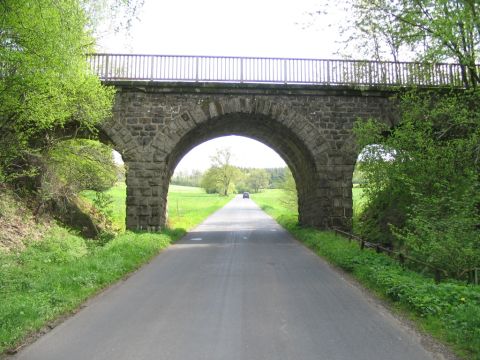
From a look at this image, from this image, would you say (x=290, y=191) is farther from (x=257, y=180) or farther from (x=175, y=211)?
(x=257, y=180)

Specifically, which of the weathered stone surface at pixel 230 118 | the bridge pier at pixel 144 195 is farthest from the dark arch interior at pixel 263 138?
the bridge pier at pixel 144 195

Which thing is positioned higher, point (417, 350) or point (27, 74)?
point (27, 74)

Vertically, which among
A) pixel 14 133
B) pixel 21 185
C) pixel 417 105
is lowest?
pixel 21 185

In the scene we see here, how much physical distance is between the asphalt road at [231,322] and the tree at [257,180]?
408 feet

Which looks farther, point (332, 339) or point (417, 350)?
point (332, 339)

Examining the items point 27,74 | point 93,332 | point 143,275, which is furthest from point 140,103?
point 93,332

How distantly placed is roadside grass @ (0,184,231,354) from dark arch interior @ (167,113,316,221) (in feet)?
16.6

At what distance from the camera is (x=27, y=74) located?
9.36 m

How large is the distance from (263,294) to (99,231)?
13.5 m

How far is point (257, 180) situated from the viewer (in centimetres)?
13488

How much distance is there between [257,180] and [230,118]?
118203mm

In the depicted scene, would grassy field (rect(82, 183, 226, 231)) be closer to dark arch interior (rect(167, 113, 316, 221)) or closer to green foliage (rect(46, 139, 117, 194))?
green foliage (rect(46, 139, 117, 194))

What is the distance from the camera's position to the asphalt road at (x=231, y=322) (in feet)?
15.1

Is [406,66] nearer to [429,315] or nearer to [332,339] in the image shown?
[429,315]
